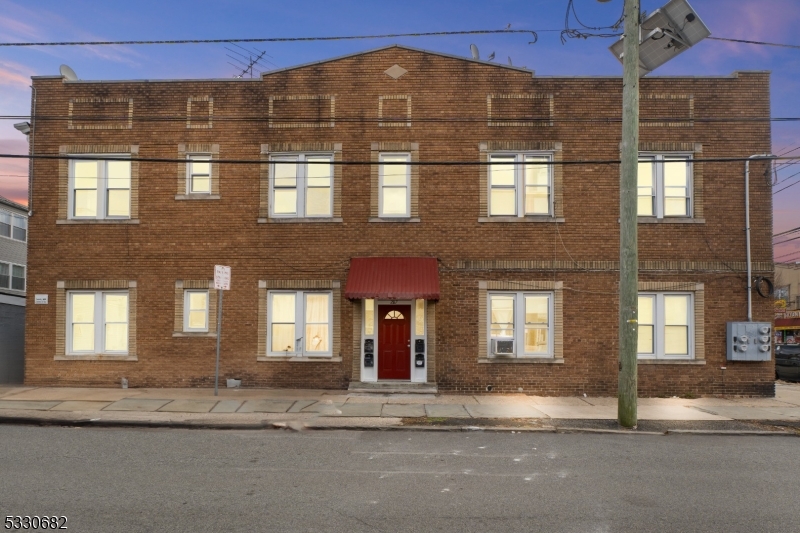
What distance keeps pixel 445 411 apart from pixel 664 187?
8.15 metres

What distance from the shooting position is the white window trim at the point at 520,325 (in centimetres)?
1520

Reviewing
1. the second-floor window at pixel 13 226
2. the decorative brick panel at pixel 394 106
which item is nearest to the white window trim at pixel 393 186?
the decorative brick panel at pixel 394 106

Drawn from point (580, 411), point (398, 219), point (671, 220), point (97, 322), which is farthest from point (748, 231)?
point (97, 322)

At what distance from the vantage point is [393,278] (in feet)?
48.2

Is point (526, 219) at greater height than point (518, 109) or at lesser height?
lesser

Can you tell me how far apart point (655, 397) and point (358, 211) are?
864 centimetres

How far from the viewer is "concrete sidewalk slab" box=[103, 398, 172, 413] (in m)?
12.3

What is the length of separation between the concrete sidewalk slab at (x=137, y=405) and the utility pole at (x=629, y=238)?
358 inches

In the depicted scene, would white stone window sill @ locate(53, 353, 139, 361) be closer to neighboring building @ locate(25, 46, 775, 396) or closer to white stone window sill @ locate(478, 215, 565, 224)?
neighboring building @ locate(25, 46, 775, 396)

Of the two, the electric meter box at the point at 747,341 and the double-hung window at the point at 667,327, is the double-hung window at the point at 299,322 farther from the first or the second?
the electric meter box at the point at 747,341

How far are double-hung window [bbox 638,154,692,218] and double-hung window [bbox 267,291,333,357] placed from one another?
8.37 m

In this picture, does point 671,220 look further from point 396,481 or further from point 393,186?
point 396,481

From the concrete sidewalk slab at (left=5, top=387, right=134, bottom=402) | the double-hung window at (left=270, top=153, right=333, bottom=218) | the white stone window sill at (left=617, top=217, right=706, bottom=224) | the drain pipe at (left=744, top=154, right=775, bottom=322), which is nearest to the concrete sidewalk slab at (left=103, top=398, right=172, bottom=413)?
the concrete sidewalk slab at (left=5, top=387, right=134, bottom=402)

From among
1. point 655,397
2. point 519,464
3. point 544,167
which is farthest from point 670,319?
point 519,464
